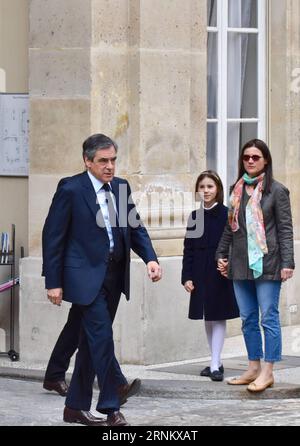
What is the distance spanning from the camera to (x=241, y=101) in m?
A: 13.8

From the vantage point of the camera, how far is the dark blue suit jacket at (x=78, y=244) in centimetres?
902

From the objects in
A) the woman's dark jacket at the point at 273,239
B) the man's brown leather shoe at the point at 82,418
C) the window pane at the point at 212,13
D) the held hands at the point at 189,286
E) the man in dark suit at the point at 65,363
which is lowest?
the man's brown leather shoe at the point at 82,418

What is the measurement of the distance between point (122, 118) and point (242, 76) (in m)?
2.40

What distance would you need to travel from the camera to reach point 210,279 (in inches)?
428

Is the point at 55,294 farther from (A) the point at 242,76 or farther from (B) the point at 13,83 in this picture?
(A) the point at 242,76

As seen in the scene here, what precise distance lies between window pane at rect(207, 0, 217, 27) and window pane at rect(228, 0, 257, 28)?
9.0 inches

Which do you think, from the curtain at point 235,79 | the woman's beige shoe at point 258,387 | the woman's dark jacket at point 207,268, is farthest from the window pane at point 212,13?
the woman's beige shoe at point 258,387

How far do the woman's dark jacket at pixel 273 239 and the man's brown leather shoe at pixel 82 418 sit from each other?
5.84 feet

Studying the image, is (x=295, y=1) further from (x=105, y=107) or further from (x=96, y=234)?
(x=96, y=234)

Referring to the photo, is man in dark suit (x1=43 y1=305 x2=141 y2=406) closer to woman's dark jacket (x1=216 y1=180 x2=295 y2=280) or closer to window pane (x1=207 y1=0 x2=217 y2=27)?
woman's dark jacket (x1=216 y1=180 x2=295 y2=280)

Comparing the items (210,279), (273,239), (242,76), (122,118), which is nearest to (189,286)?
(210,279)

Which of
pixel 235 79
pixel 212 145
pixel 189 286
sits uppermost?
pixel 235 79

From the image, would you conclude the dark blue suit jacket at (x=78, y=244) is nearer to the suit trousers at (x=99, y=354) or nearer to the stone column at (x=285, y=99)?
the suit trousers at (x=99, y=354)
